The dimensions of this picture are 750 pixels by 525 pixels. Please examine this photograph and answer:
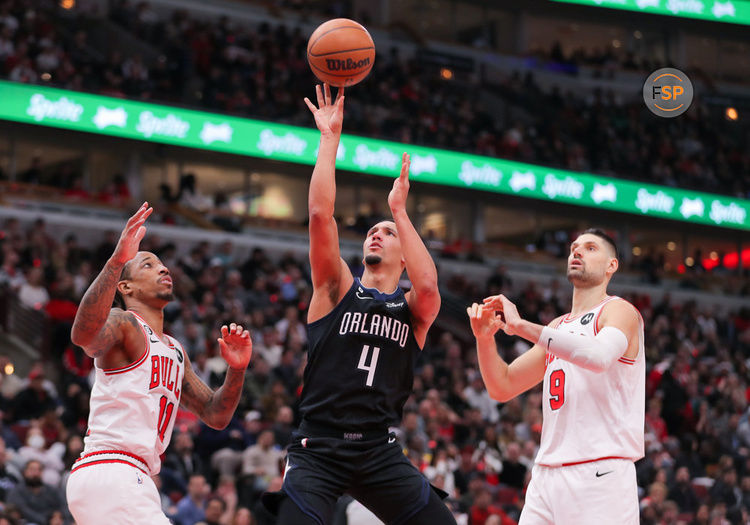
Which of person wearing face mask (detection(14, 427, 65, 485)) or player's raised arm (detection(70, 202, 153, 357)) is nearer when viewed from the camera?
player's raised arm (detection(70, 202, 153, 357))

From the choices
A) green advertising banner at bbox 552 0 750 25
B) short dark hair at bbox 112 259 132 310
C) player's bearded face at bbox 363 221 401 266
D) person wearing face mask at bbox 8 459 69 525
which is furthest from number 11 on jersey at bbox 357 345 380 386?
green advertising banner at bbox 552 0 750 25

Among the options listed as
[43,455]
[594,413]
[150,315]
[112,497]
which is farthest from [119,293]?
[43,455]

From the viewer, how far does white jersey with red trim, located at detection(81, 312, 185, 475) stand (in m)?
5.78

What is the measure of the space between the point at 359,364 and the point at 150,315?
1.48 m

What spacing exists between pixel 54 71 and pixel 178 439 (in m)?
12.7

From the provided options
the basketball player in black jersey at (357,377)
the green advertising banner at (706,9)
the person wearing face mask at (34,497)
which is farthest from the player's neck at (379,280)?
the green advertising banner at (706,9)

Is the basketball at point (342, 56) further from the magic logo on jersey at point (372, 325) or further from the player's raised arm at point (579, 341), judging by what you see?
the player's raised arm at point (579, 341)

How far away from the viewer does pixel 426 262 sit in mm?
6062

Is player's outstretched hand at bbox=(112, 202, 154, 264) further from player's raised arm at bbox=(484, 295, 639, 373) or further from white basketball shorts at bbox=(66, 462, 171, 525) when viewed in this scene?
player's raised arm at bbox=(484, 295, 639, 373)

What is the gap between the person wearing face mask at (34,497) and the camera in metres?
11.3

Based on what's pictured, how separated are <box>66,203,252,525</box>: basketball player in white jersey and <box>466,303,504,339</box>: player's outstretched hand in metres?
1.46

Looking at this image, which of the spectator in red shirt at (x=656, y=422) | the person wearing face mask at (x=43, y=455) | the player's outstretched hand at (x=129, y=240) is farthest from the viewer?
the spectator in red shirt at (x=656, y=422)

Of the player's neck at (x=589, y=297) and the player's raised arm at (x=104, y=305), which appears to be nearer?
the player's raised arm at (x=104, y=305)

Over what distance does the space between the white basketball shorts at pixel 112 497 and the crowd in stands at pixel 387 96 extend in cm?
1816
